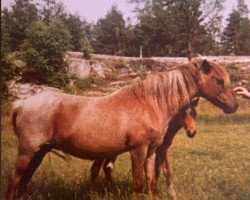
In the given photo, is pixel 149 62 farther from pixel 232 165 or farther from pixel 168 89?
pixel 232 165

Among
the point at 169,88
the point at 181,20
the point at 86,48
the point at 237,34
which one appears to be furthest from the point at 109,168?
the point at 237,34

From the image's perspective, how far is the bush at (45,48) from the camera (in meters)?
3.09

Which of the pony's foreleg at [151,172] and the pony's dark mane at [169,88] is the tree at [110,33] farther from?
the pony's foreleg at [151,172]

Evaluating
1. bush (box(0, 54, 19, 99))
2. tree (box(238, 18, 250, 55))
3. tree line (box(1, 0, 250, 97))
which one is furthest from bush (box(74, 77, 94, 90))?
tree (box(238, 18, 250, 55))

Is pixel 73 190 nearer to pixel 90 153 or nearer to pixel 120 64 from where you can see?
pixel 90 153

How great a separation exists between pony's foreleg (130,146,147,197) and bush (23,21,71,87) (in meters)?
1.10

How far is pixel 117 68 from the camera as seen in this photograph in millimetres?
3520

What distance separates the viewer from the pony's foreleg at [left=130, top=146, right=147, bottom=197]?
260 cm

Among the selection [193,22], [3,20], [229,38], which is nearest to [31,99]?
[3,20]

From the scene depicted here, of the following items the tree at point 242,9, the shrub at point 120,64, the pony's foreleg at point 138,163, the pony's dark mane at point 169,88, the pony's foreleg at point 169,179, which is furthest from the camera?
the shrub at point 120,64

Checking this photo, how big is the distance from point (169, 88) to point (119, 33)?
2.72ft

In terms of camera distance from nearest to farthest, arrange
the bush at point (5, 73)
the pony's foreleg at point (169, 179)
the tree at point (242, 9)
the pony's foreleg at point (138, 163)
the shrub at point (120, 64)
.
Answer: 1. the pony's foreleg at point (138, 163)
2. the pony's foreleg at point (169, 179)
3. the bush at point (5, 73)
4. the tree at point (242, 9)
5. the shrub at point (120, 64)

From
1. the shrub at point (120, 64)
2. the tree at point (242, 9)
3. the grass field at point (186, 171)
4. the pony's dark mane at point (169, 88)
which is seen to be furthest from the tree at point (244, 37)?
the shrub at point (120, 64)

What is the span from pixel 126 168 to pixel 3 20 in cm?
177
